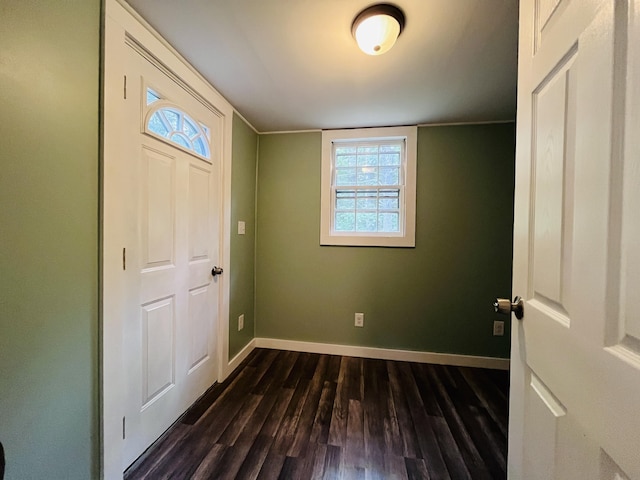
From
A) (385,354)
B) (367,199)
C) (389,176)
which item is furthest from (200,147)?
(385,354)

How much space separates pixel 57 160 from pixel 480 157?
2.78m

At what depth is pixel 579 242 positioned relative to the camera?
515 millimetres

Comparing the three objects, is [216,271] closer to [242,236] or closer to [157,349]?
[242,236]

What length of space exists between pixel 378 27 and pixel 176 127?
4.06ft

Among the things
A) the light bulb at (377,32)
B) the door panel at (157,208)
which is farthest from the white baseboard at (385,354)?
the light bulb at (377,32)

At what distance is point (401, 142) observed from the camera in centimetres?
242

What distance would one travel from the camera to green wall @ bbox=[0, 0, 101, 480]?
78 centimetres

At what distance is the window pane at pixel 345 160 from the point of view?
98.9 inches

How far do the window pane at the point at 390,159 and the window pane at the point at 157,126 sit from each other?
6.03 ft

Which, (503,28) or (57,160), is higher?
(503,28)

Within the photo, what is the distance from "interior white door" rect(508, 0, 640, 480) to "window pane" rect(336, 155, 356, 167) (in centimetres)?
174

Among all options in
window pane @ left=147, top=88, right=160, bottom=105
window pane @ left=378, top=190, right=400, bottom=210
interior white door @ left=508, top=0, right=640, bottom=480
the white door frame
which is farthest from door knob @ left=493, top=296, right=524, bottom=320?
window pane @ left=147, top=88, right=160, bottom=105

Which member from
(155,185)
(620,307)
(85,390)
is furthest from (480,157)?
(85,390)

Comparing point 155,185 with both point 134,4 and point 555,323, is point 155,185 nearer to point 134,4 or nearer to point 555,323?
point 134,4
